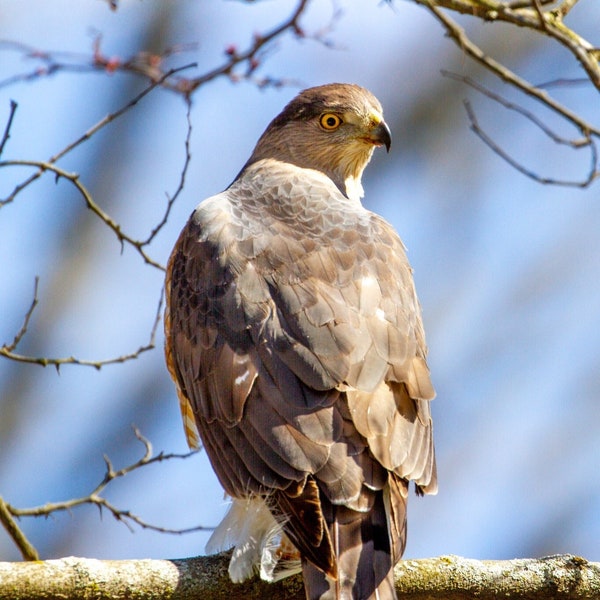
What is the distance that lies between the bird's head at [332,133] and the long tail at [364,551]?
2.63 metres

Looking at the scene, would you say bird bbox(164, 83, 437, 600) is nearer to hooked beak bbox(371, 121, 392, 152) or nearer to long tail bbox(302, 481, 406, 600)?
long tail bbox(302, 481, 406, 600)

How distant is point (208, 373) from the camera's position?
4.26 meters

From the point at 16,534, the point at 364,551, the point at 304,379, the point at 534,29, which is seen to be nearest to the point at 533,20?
the point at 534,29

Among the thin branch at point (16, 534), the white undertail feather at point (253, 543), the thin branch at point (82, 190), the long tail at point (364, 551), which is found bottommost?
the long tail at point (364, 551)

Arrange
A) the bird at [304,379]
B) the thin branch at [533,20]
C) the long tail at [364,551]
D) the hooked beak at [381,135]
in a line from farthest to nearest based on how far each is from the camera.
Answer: the hooked beak at [381,135] → the thin branch at [533,20] → the bird at [304,379] → the long tail at [364,551]

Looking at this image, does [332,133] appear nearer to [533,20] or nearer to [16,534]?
[533,20]

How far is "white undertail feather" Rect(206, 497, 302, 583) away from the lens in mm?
3719

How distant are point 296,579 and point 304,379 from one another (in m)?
0.74

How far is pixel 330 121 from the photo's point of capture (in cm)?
589

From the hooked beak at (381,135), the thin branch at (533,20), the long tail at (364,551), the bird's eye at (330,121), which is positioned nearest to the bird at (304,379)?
the long tail at (364,551)

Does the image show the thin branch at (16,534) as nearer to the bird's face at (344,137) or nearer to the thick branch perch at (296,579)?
the thick branch perch at (296,579)

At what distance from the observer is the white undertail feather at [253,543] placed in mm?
3719

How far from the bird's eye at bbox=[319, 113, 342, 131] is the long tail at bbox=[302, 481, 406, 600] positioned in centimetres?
275

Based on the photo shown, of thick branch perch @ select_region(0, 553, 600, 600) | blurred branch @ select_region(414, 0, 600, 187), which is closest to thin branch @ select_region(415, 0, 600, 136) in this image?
blurred branch @ select_region(414, 0, 600, 187)
